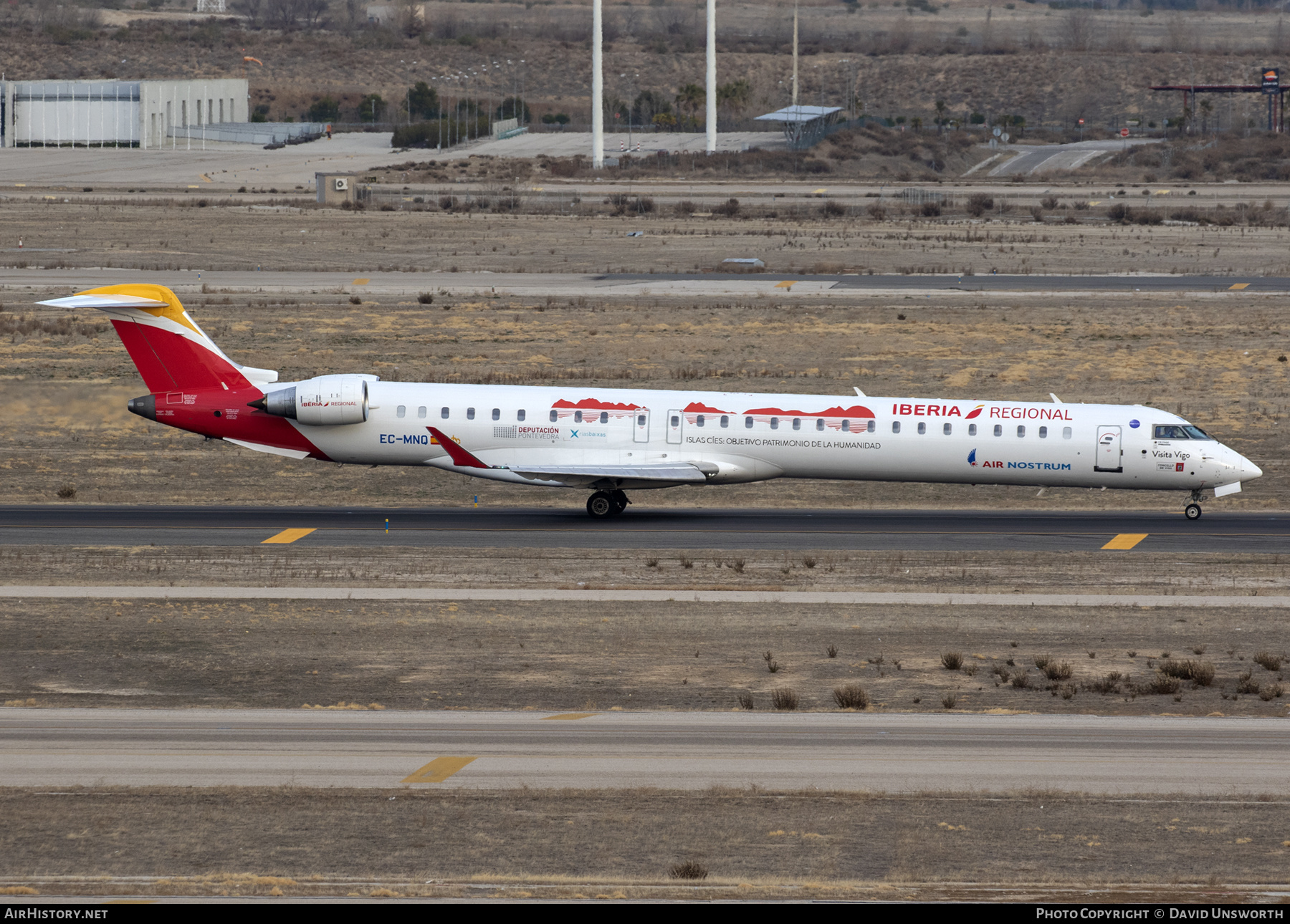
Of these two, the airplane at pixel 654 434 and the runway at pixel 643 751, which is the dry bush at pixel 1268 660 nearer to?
the runway at pixel 643 751

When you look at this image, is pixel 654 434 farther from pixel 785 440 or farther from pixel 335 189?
pixel 335 189

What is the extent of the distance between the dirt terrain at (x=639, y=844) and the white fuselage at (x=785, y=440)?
1908cm

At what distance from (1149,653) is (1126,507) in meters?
14.4

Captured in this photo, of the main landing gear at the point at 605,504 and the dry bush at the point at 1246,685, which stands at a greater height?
the main landing gear at the point at 605,504

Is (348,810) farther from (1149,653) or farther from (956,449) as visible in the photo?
(956,449)

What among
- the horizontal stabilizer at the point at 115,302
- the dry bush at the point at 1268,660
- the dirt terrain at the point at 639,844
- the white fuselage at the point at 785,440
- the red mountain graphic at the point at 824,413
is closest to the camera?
the dirt terrain at the point at 639,844

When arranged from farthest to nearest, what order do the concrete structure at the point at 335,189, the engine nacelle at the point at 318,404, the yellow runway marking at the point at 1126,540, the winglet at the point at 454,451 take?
the concrete structure at the point at 335,189
the winglet at the point at 454,451
the engine nacelle at the point at 318,404
the yellow runway marking at the point at 1126,540

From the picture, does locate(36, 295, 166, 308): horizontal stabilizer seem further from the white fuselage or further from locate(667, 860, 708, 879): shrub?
locate(667, 860, 708, 879): shrub

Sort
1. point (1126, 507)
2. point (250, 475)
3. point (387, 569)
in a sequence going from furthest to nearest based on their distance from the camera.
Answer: point (250, 475) → point (1126, 507) → point (387, 569)

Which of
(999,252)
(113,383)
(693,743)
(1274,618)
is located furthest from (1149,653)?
(999,252)

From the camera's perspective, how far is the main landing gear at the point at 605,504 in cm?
4109

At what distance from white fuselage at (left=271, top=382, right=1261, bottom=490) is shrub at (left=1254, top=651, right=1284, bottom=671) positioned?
1113 centimetres

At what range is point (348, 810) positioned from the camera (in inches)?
809

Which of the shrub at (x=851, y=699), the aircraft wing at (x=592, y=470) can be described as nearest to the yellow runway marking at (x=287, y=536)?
the aircraft wing at (x=592, y=470)
